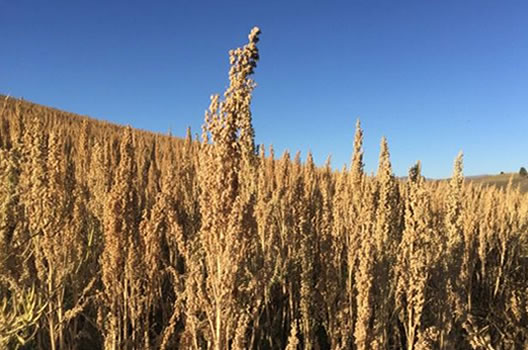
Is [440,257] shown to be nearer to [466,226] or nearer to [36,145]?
[466,226]

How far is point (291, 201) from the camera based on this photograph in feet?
13.6

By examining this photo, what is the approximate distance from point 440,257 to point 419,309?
0.72m

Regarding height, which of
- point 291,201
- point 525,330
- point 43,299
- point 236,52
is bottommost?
point 525,330

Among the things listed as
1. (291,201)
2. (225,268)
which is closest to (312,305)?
(291,201)

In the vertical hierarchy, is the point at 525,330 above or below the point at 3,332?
below

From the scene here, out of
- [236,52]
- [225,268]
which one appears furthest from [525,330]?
[236,52]

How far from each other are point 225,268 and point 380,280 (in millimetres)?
1358

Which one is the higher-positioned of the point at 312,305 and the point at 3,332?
the point at 3,332

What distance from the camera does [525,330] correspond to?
3756 millimetres

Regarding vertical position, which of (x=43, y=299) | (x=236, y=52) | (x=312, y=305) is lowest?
(x=312, y=305)

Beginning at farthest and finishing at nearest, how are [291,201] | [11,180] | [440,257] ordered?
1. [291,201]
2. [440,257]
3. [11,180]

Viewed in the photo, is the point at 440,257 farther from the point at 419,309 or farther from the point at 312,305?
the point at 312,305

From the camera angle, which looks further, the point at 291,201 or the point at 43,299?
the point at 291,201

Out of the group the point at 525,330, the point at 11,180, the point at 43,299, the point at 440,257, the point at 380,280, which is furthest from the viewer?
the point at 525,330
